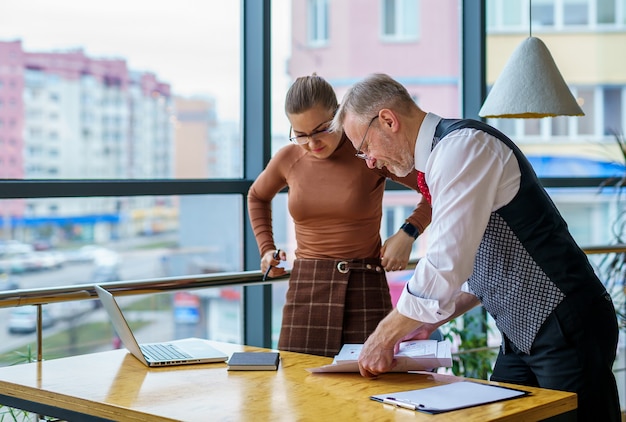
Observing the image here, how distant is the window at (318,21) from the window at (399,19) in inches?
16.4

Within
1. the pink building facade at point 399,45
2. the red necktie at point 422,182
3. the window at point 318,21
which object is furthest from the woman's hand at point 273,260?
the pink building facade at point 399,45

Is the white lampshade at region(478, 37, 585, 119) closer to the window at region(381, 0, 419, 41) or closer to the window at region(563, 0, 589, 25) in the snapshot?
the window at region(381, 0, 419, 41)

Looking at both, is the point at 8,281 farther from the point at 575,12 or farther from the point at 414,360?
the point at 575,12

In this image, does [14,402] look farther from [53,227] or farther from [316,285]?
[53,227]

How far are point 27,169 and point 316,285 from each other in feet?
5.69

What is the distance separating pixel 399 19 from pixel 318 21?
0.61 m

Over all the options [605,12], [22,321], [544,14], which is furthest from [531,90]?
[605,12]

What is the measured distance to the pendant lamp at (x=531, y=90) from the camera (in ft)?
11.6

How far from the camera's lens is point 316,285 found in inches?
113

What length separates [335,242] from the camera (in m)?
2.87

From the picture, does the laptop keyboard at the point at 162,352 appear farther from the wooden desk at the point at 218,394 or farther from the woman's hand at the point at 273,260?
the woman's hand at the point at 273,260

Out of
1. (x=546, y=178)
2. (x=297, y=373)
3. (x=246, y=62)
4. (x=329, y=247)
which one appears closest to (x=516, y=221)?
(x=297, y=373)

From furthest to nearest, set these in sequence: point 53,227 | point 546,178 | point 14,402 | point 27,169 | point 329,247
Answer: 1. point 546,178
2. point 53,227
3. point 27,169
4. point 329,247
5. point 14,402

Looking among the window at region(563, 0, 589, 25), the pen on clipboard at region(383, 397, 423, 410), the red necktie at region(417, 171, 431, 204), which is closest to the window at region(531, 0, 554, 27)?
the window at region(563, 0, 589, 25)
